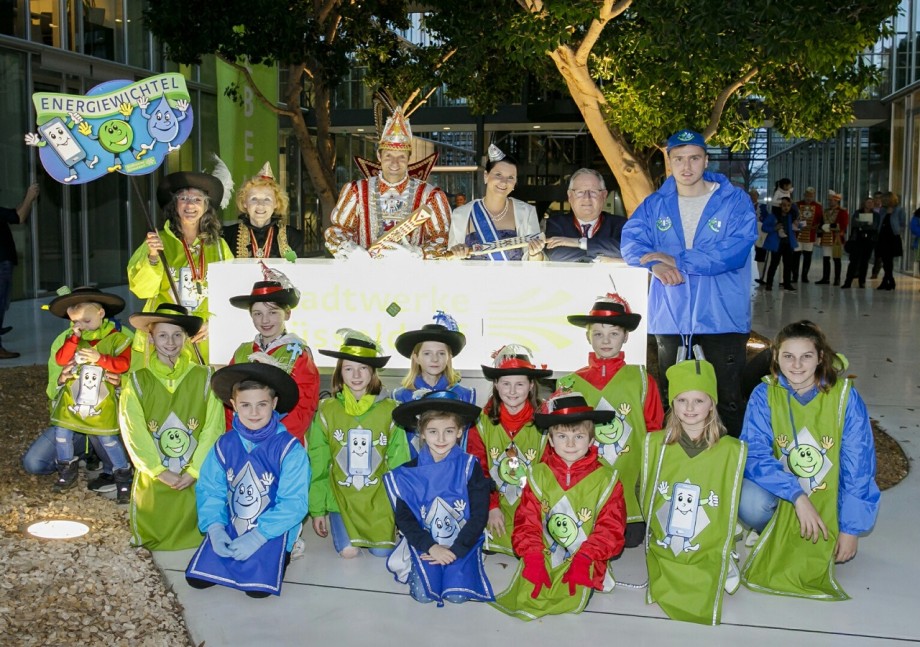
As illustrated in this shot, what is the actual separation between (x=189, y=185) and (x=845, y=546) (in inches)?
148

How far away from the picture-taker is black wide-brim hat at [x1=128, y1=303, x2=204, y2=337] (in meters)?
4.46

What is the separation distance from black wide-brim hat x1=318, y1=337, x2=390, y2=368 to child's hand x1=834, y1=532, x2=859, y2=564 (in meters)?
2.07

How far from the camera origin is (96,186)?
15188 mm

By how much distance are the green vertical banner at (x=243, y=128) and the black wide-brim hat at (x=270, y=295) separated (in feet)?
11.2

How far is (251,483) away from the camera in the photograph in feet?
13.0

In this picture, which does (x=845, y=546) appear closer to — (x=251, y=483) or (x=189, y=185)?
(x=251, y=483)

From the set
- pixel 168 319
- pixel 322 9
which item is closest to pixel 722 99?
pixel 322 9

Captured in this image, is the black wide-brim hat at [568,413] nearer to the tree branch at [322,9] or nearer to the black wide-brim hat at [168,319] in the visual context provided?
the black wide-brim hat at [168,319]

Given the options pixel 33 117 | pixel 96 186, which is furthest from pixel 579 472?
pixel 96 186

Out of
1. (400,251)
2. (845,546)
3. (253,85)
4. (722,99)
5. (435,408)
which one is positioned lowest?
(845,546)

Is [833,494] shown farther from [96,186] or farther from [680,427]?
[96,186]

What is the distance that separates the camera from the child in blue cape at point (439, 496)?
3871 mm

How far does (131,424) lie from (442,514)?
1487mm

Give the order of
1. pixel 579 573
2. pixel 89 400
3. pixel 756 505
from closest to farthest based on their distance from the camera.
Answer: pixel 579 573 < pixel 756 505 < pixel 89 400
